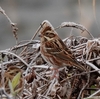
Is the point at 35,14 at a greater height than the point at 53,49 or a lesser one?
greater

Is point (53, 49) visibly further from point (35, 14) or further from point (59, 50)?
point (35, 14)

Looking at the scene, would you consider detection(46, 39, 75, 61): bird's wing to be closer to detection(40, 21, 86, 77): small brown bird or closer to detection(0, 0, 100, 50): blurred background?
detection(40, 21, 86, 77): small brown bird

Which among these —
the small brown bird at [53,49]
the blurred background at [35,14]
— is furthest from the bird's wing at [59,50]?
the blurred background at [35,14]

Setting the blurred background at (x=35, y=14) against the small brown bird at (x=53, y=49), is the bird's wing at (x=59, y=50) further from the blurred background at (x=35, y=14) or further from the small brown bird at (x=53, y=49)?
the blurred background at (x=35, y=14)

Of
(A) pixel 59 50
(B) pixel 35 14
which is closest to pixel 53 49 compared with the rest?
(A) pixel 59 50

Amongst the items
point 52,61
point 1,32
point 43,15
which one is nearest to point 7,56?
point 52,61

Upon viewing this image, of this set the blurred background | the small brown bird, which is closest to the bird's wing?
the small brown bird
